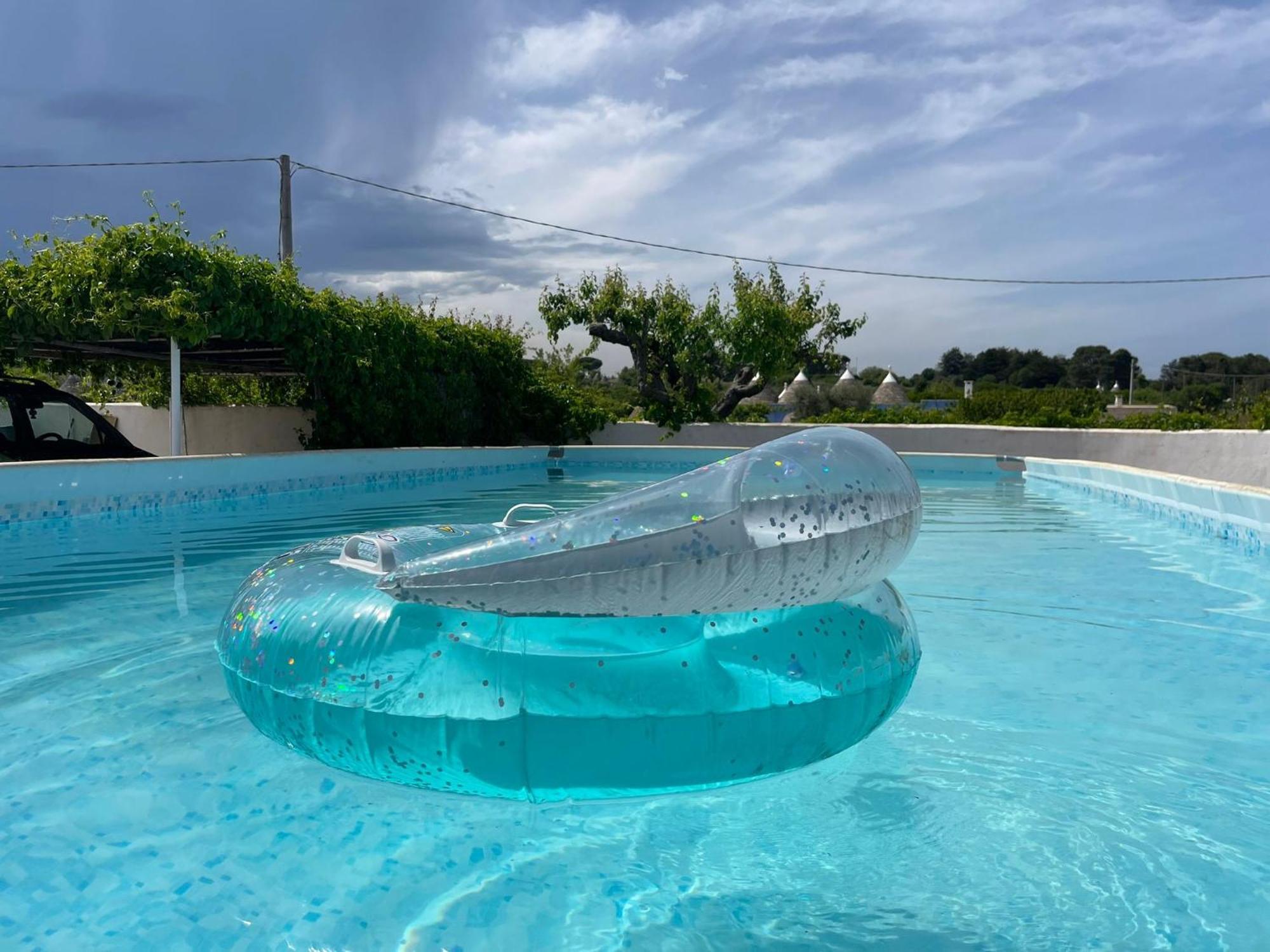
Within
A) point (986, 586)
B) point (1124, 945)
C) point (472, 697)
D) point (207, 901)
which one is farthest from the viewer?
point (986, 586)

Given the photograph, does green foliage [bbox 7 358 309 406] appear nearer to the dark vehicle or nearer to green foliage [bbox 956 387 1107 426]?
the dark vehicle

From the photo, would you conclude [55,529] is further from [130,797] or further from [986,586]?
[986,586]

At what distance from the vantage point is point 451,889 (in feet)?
7.21

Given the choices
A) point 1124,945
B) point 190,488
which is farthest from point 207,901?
point 190,488

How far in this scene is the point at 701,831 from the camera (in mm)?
2504

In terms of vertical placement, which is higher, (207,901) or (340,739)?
(340,739)

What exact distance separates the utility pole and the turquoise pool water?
1278cm

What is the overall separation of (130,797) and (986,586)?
4.83 meters

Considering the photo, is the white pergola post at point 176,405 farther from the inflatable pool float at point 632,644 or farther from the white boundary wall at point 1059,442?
the white boundary wall at point 1059,442

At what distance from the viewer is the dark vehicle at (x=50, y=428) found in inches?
395

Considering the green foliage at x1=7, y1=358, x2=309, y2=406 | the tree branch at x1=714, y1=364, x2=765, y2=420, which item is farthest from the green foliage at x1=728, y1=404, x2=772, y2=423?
the green foliage at x1=7, y1=358, x2=309, y2=406

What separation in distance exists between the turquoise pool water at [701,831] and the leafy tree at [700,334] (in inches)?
705

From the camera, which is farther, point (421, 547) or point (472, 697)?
point (421, 547)

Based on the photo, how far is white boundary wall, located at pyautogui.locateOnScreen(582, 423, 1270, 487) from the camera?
1111 cm
